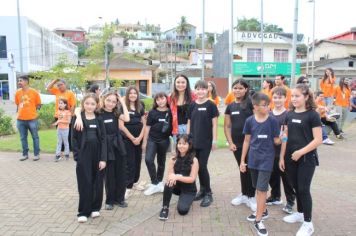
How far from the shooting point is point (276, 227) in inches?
179

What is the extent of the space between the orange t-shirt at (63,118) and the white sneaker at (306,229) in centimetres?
583

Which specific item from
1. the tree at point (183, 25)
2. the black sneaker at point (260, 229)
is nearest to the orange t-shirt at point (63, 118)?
the black sneaker at point (260, 229)

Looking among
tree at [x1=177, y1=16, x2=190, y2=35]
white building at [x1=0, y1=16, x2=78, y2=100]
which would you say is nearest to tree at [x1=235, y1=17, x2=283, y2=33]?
tree at [x1=177, y1=16, x2=190, y2=35]

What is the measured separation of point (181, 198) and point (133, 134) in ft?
4.50

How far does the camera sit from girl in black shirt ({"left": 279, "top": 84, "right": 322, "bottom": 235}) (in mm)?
4238

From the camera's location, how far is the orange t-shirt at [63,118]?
839cm

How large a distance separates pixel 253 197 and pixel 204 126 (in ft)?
4.03

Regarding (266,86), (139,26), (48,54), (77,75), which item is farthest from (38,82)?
(139,26)

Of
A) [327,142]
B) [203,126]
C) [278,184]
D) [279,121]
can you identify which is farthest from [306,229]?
[327,142]

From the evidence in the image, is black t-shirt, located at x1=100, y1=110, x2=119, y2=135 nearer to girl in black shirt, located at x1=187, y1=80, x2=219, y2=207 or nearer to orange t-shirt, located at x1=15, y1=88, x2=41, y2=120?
girl in black shirt, located at x1=187, y1=80, x2=219, y2=207

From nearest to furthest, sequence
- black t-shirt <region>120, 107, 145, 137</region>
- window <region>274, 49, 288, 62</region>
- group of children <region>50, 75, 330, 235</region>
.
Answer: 1. group of children <region>50, 75, 330, 235</region>
2. black t-shirt <region>120, 107, 145, 137</region>
3. window <region>274, 49, 288, 62</region>

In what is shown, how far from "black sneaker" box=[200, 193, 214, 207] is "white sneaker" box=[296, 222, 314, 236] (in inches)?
56.0

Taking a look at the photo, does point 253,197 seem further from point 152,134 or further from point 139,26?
point 139,26

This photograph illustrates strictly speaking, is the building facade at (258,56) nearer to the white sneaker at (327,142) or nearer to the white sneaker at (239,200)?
the white sneaker at (327,142)
